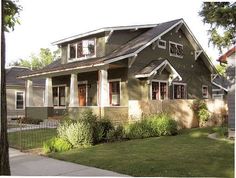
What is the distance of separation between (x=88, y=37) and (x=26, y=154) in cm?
1260

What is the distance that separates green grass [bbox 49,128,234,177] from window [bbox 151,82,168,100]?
802 cm

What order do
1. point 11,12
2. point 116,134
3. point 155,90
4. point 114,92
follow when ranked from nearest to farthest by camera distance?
point 11,12
point 116,134
point 114,92
point 155,90

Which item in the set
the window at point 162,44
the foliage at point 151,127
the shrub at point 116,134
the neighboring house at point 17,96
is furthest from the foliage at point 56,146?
the neighboring house at point 17,96

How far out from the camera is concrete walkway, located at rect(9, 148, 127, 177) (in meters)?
8.21

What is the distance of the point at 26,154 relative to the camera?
11.3 meters

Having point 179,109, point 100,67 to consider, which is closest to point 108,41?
point 100,67

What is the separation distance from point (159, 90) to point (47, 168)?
1370 cm

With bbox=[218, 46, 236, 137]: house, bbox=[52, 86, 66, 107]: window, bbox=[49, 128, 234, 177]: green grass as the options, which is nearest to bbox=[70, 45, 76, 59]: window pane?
bbox=[52, 86, 66, 107]: window

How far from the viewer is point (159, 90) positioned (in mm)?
21797

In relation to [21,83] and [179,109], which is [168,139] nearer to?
[179,109]

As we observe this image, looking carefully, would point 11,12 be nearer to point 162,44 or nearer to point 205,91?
point 162,44

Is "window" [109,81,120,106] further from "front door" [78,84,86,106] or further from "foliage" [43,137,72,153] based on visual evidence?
"foliage" [43,137,72,153]

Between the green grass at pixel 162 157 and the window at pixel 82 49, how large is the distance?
1038cm

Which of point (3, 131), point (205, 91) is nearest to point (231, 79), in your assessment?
Result: point (3, 131)
